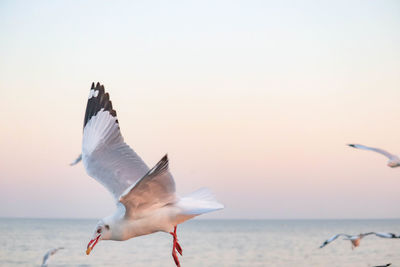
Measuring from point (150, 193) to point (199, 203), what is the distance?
0.59m

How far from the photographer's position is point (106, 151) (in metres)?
6.95

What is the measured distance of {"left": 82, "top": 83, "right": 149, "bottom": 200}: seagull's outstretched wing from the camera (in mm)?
6625

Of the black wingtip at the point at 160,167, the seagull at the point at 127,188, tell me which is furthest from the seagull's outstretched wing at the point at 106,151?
the black wingtip at the point at 160,167

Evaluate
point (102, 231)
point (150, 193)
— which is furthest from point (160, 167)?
point (102, 231)

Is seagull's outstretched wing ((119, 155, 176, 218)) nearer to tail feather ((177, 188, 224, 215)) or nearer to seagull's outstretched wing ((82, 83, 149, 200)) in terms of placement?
tail feather ((177, 188, 224, 215))

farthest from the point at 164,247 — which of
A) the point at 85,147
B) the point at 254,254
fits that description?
the point at 85,147

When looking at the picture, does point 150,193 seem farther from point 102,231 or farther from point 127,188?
point 127,188

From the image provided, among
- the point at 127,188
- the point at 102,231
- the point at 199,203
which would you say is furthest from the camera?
the point at 127,188

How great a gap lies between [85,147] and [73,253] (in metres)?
25.8

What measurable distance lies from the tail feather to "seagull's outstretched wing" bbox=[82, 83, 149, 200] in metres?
0.62

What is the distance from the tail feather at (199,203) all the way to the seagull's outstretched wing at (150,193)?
142mm

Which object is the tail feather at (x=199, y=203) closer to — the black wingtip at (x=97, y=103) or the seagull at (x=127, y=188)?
the seagull at (x=127, y=188)

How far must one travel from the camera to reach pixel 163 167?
5113mm

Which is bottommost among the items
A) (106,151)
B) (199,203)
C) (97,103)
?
(199,203)
